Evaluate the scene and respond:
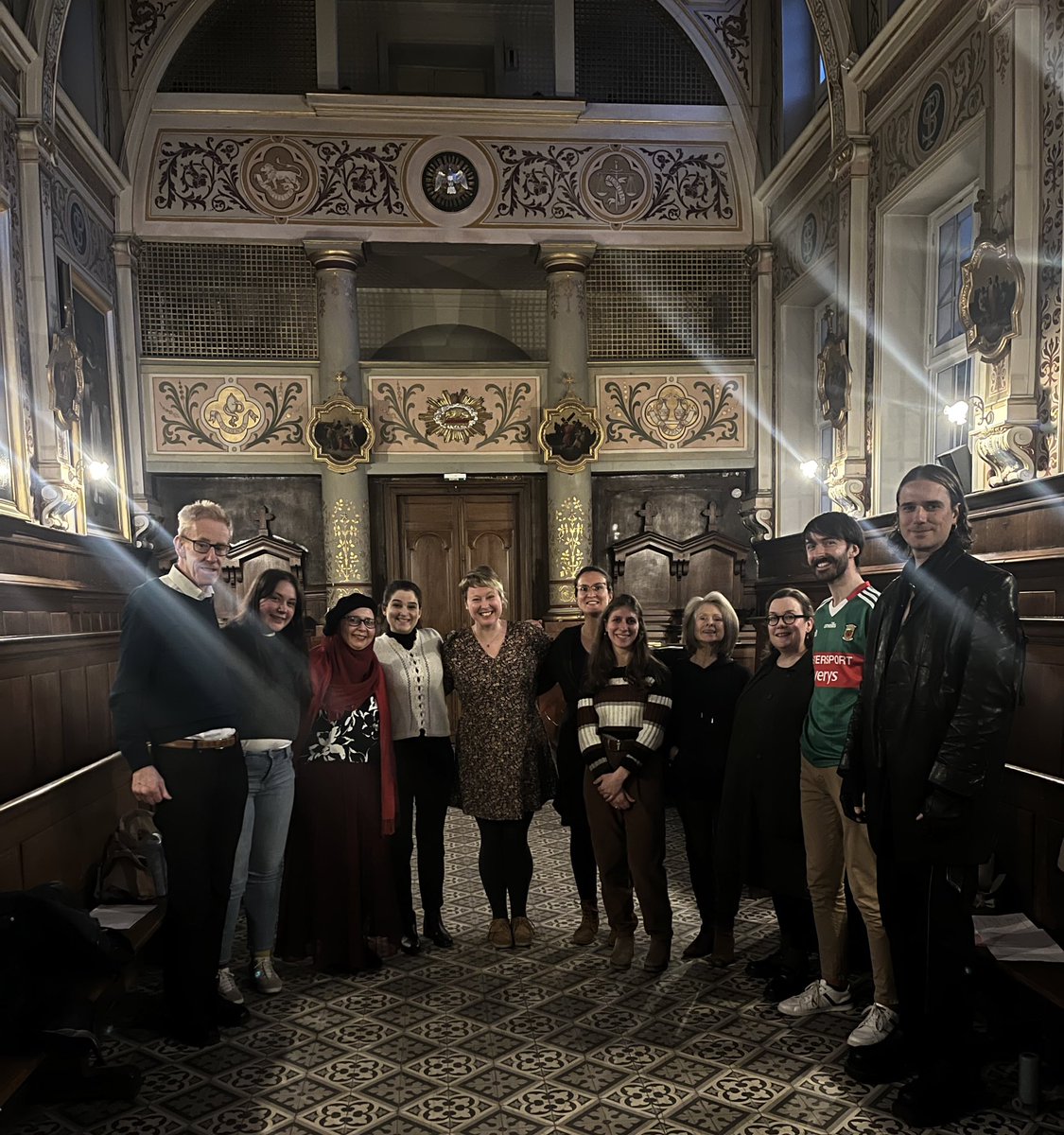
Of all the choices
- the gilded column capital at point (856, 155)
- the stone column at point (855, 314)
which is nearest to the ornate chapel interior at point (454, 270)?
the stone column at point (855, 314)

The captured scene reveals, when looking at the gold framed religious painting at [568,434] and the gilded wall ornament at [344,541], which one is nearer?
the gilded wall ornament at [344,541]

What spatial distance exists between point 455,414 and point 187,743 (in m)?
5.49

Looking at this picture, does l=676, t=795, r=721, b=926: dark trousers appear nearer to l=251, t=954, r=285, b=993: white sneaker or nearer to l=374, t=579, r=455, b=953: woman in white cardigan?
l=374, t=579, r=455, b=953: woman in white cardigan

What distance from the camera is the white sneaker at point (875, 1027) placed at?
2.73 m

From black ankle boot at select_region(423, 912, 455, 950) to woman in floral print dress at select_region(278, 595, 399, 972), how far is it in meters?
0.24

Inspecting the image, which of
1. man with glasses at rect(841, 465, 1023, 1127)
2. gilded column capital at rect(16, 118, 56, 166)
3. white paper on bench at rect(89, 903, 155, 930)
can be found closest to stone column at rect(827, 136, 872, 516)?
man with glasses at rect(841, 465, 1023, 1127)

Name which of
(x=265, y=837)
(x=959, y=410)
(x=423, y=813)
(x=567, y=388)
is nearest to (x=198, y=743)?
(x=265, y=837)

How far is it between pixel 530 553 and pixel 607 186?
327 cm

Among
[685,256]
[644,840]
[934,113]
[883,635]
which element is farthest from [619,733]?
[685,256]

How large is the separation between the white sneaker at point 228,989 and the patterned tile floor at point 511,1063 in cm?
10

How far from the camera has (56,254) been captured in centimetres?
613

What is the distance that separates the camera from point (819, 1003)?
307 cm

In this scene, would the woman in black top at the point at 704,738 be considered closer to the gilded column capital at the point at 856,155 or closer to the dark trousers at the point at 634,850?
the dark trousers at the point at 634,850

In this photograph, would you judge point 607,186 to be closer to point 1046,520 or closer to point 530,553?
point 530,553
